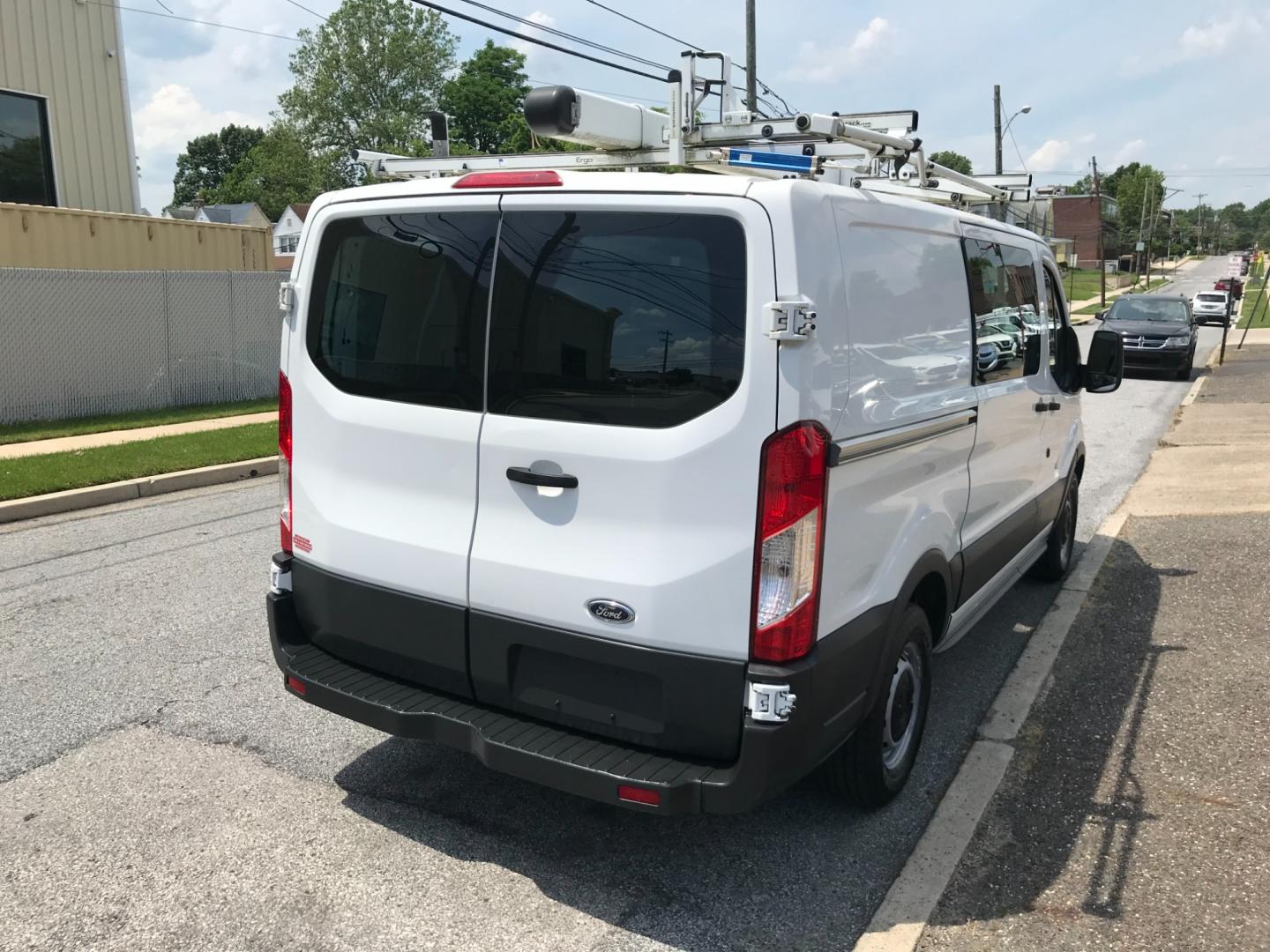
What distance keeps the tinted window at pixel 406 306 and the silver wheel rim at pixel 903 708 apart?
181cm

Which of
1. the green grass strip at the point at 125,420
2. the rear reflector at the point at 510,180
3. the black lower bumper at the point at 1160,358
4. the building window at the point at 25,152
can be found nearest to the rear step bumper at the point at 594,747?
the rear reflector at the point at 510,180

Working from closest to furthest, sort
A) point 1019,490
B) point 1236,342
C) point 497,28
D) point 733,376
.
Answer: point 733,376 → point 1019,490 → point 497,28 → point 1236,342

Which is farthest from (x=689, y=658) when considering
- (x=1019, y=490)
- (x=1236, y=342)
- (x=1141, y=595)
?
(x=1236, y=342)

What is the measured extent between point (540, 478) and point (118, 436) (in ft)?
33.7

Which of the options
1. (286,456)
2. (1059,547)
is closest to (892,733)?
(286,456)

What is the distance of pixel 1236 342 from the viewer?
99.4 feet

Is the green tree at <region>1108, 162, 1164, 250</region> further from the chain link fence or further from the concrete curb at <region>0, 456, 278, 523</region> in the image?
the concrete curb at <region>0, 456, 278, 523</region>

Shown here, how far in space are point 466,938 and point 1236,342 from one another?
33565mm

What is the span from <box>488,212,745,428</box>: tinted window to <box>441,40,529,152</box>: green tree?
207ft

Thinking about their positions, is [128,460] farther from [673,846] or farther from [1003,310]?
[1003,310]

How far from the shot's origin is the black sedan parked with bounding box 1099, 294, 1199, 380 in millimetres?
19750

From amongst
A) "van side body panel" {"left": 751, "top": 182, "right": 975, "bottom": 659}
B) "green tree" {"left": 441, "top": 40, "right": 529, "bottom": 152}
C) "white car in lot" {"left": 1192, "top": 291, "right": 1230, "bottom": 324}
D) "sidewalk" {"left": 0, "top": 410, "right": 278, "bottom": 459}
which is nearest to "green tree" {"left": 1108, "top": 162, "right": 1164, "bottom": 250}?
"white car in lot" {"left": 1192, "top": 291, "right": 1230, "bottom": 324}

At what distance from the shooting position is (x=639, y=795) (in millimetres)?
2812

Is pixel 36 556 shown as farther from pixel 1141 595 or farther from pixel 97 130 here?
pixel 97 130
